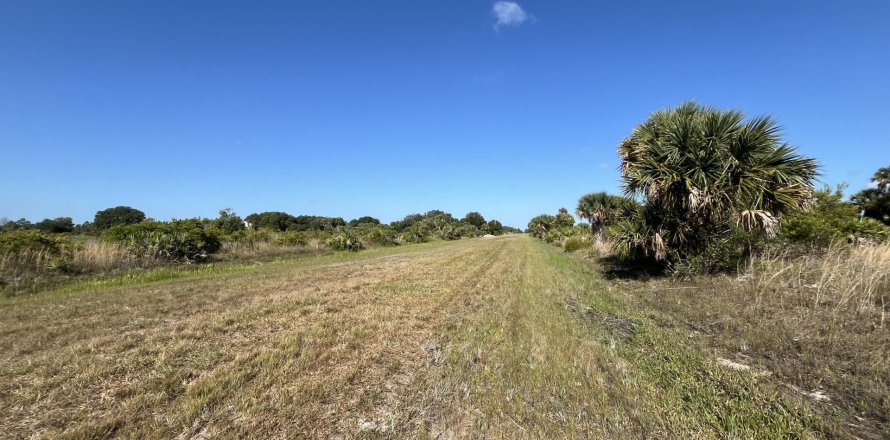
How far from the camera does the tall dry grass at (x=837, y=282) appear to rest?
6898mm

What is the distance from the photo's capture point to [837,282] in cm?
791

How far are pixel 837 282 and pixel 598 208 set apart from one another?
3204 cm

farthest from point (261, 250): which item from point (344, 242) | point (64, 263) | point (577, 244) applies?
point (577, 244)

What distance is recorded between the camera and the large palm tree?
11.2 meters

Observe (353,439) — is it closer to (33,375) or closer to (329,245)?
(33,375)

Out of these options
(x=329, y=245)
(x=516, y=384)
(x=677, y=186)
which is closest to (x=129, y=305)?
(x=516, y=384)

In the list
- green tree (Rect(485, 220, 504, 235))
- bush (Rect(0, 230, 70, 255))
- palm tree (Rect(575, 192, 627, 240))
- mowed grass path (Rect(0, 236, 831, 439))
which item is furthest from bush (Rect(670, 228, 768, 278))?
green tree (Rect(485, 220, 504, 235))

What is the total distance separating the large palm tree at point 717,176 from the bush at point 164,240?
2002 cm

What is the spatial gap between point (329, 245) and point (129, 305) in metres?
23.2

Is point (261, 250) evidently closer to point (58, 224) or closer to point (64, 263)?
point (64, 263)

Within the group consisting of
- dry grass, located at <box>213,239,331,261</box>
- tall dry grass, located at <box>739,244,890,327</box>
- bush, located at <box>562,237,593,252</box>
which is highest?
dry grass, located at <box>213,239,331,261</box>

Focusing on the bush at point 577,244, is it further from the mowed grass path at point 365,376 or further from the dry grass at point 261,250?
the mowed grass path at point 365,376

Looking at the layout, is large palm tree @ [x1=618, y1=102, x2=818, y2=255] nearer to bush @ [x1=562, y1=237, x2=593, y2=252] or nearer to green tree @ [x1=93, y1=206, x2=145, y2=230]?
bush @ [x1=562, y1=237, x2=593, y2=252]

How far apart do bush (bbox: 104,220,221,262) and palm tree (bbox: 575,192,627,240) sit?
3236cm
